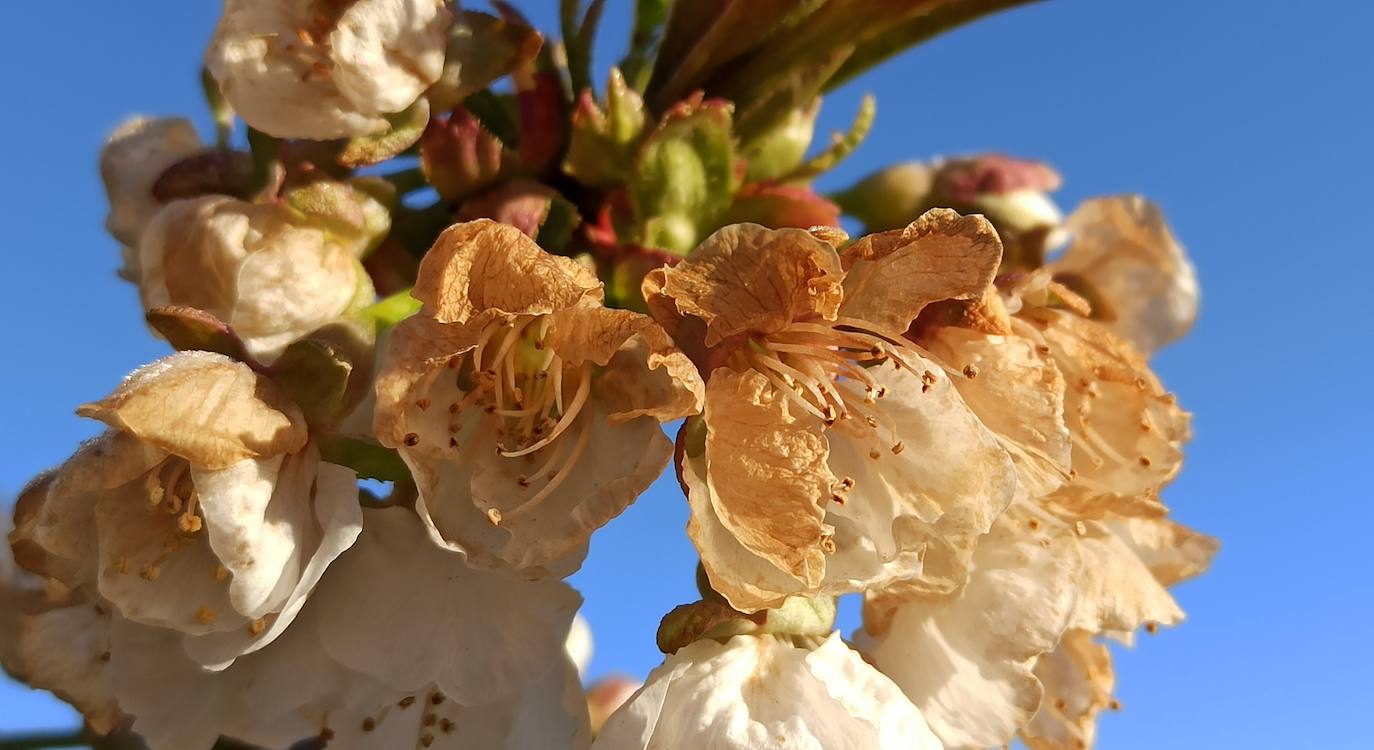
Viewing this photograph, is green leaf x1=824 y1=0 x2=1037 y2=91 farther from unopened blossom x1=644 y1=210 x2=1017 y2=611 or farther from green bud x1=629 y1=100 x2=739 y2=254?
unopened blossom x1=644 y1=210 x2=1017 y2=611

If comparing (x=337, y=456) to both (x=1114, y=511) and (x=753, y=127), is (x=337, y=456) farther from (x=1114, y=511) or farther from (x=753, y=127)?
(x=1114, y=511)

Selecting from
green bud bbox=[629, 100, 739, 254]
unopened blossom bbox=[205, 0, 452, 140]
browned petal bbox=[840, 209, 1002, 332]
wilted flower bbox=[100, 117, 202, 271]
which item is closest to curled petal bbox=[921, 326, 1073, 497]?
browned petal bbox=[840, 209, 1002, 332]

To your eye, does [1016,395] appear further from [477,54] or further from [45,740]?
[45,740]

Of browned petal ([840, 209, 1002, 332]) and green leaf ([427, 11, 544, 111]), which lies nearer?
browned petal ([840, 209, 1002, 332])

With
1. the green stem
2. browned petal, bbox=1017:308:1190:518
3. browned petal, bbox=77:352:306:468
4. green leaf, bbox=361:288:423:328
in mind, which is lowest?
the green stem

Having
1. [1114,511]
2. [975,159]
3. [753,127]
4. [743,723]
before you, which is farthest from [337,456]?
[975,159]
